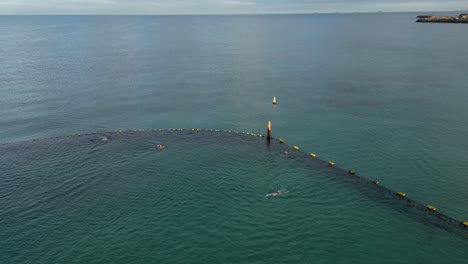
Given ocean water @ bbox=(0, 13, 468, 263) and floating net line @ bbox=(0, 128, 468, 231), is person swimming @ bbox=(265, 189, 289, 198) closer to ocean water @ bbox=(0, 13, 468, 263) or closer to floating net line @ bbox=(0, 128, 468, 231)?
ocean water @ bbox=(0, 13, 468, 263)

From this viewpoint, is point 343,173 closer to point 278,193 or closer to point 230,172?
point 278,193

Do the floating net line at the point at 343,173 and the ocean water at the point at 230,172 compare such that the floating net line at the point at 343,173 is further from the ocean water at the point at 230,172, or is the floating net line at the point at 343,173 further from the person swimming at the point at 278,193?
the person swimming at the point at 278,193

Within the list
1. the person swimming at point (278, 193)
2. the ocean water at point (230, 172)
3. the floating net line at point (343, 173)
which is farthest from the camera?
the person swimming at point (278, 193)

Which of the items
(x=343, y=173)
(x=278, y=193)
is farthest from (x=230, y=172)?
(x=343, y=173)

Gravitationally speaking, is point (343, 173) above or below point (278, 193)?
above

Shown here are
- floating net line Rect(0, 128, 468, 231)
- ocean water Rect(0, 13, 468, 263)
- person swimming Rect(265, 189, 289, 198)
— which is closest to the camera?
ocean water Rect(0, 13, 468, 263)

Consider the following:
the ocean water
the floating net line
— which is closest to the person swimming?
the ocean water

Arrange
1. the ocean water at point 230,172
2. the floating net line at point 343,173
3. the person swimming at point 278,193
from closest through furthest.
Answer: the ocean water at point 230,172 < the floating net line at point 343,173 < the person swimming at point 278,193

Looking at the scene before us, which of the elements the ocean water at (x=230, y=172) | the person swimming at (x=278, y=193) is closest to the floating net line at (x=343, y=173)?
the ocean water at (x=230, y=172)

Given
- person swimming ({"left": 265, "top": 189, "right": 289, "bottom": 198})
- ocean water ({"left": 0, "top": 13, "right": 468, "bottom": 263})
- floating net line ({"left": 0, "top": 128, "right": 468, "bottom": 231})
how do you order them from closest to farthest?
ocean water ({"left": 0, "top": 13, "right": 468, "bottom": 263}) < floating net line ({"left": 0, "top": 128, "right": 468, "bottom": 231}) < person swimming ({"left": 265, "top": 189, "right": 289, "bottom": 198})
